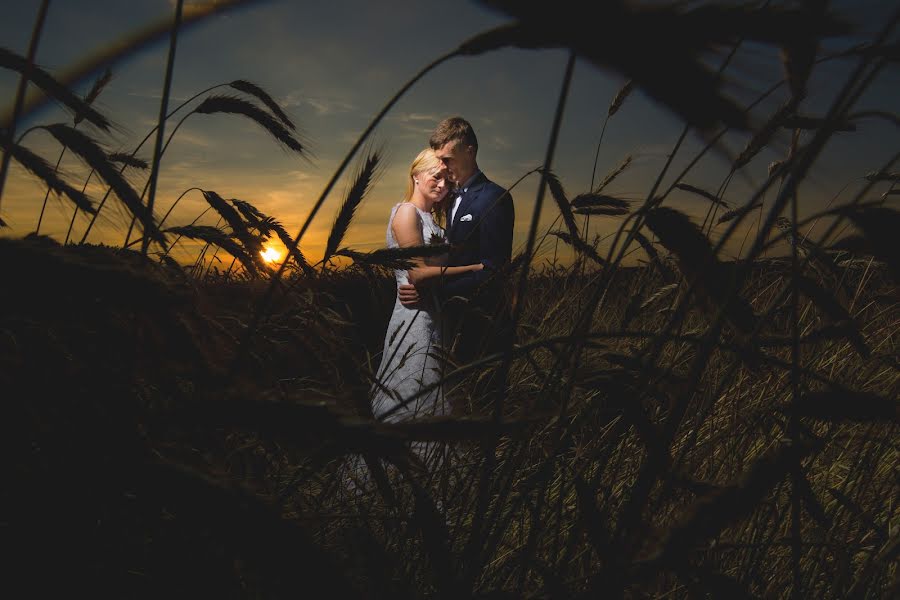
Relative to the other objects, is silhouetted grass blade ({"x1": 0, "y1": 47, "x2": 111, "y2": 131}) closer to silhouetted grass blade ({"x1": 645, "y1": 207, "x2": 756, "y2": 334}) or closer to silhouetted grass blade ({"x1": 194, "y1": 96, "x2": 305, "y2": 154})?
silhouetted grass blade ({"x1": 194, "y1": 96, "x2": 305, "y2": 154})

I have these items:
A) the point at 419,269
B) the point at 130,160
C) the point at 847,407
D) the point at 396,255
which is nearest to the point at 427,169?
the point at 419,269

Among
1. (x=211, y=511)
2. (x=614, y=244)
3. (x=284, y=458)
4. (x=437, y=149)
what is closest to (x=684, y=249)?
(x=614, y=244)

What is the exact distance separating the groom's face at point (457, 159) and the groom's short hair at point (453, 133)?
3 cm

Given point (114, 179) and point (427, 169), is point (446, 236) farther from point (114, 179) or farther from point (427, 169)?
point (114, 179)

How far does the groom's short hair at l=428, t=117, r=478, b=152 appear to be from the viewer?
391 centimetres

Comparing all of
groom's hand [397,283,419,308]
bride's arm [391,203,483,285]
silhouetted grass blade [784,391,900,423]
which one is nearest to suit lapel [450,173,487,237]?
bride's arm [391,203,483,285]

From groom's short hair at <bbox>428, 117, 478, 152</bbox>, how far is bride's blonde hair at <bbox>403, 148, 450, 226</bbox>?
8cm

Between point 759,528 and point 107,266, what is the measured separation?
152 centimetres

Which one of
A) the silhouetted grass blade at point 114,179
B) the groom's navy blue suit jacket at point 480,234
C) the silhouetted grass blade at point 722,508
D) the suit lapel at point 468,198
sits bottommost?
the silhouetted grass blade at point 722,508

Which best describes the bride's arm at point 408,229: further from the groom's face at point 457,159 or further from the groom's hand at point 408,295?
the groom's face at point 457,159

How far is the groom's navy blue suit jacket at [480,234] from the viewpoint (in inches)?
139

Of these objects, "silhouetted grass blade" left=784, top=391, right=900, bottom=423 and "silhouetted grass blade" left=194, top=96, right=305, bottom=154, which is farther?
"silhouetted grass blade" left=194, top=96, right=305, bottom=154

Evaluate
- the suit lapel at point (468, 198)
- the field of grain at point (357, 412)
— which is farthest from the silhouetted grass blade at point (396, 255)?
the suit lapel at point (468, 198)

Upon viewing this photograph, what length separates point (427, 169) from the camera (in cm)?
397
